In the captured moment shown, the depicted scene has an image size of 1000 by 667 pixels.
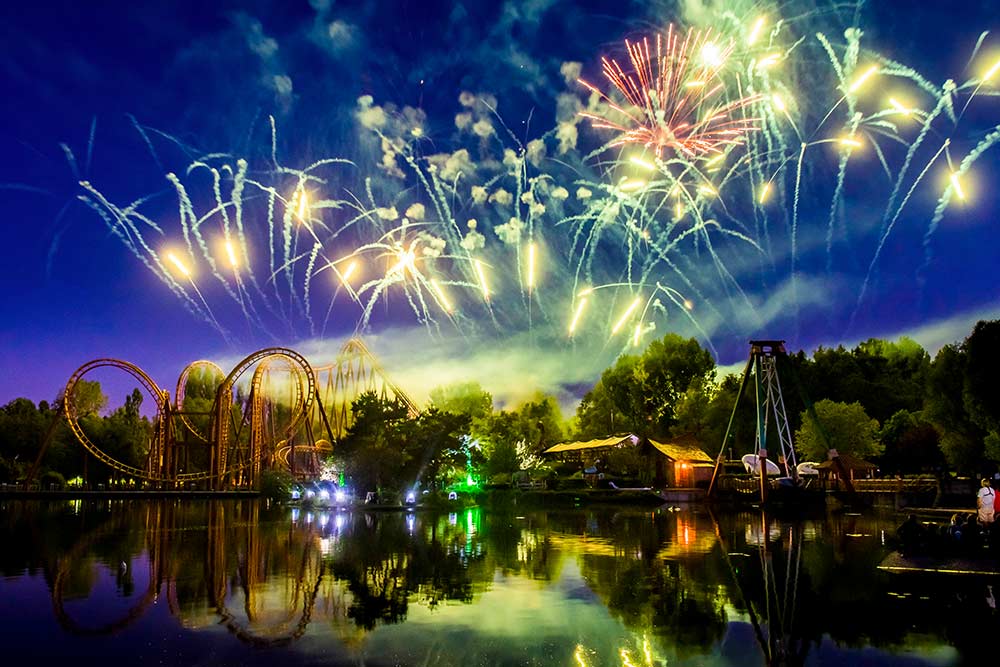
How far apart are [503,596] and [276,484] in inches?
2348

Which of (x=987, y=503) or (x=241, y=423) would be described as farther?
(x=241, y=423)

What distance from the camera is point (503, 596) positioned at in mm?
17359

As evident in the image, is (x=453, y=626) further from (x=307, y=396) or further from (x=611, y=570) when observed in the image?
(x=307, y=396)

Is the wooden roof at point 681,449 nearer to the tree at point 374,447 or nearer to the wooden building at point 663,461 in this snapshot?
the wooden building at point 663,461

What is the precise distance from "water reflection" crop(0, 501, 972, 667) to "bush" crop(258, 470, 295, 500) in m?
35.8

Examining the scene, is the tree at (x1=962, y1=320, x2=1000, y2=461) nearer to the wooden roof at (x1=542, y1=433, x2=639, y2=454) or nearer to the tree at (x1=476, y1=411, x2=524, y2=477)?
the wooden roof at (x1=542, y1=433, x2=639, y2=454)

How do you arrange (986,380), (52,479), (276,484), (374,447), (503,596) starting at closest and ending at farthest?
(503,596) → (986,380) → (374,447) → (276,484) → (52,479)

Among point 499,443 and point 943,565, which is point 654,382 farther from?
point 943,565

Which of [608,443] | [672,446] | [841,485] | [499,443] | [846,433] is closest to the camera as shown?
[841,485]

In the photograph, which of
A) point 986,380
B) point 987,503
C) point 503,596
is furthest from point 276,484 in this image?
point 987,503

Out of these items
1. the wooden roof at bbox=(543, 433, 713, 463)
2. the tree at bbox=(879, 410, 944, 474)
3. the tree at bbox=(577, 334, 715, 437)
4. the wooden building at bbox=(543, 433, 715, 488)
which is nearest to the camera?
the tree at bbox=(879, 410, 944, 474)

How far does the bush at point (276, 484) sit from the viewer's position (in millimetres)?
68875

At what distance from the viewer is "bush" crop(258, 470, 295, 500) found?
68.9m

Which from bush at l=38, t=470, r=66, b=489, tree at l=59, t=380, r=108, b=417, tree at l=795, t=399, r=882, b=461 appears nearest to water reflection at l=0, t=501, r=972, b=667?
tree at l=795, t=399, r=882, b=461
